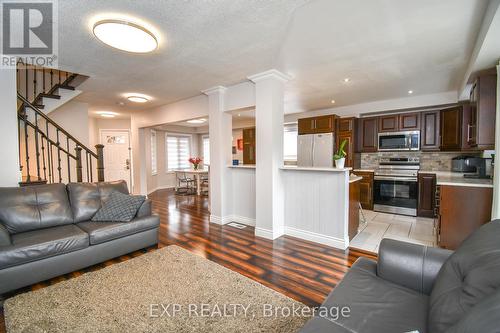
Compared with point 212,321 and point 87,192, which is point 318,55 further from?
point 87,192

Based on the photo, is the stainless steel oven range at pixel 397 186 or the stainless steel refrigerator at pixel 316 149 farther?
the stainless steel refrigerator at pixel 316 149

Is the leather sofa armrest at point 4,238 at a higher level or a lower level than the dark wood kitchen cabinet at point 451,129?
lower

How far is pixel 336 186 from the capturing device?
122 inches

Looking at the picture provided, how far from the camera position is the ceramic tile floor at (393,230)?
3.22 m

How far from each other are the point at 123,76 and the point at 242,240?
311 cm

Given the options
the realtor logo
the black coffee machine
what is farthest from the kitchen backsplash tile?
the realtor logo

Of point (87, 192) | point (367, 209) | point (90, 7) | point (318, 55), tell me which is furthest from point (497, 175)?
point (87, 192)

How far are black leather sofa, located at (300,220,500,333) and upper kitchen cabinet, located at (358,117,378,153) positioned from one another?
420 cm

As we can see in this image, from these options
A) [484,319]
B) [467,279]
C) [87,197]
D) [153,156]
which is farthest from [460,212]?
[153,156]

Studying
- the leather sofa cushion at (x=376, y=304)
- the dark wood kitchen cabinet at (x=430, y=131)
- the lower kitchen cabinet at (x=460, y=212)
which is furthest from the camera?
the dark wood kitchen cabinet at (x=430, y=131)

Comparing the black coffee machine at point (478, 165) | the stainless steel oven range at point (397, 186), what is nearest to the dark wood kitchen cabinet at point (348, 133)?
the stainless steel oven range at point (397, 186)

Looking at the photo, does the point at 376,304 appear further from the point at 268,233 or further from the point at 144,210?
the point at 144,210

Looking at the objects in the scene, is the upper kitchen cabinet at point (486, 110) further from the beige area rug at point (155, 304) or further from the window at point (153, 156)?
the window at point (153, 156)

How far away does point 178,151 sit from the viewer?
8969mm
